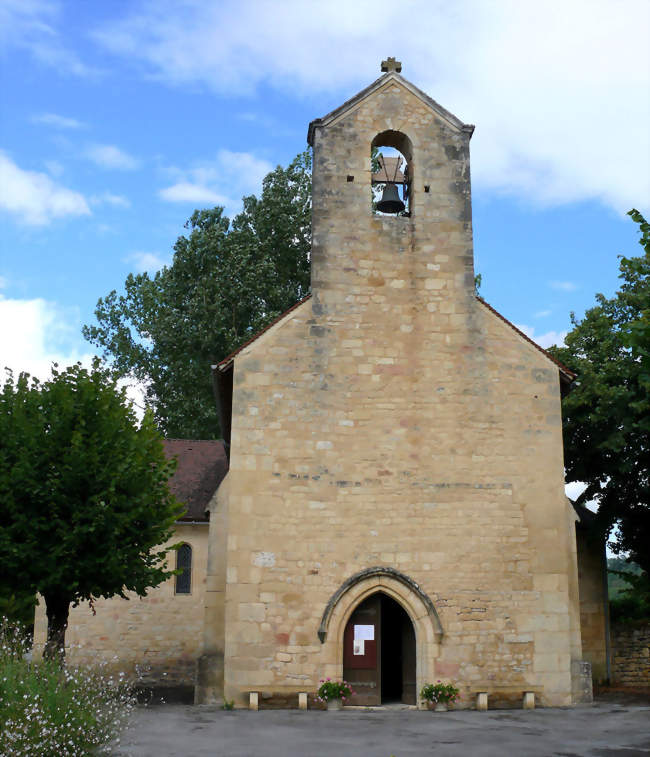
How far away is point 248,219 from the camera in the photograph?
32.8 metres

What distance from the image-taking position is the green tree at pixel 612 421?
19.8 m

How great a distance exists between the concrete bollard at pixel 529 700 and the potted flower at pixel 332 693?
10.4 feet

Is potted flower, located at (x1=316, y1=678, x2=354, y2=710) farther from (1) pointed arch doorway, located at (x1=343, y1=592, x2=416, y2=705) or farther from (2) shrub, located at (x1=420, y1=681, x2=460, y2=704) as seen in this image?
(2) shrub, located at (x1=420, y1=681, x2=460, y2=704)

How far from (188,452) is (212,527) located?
8.59 metres

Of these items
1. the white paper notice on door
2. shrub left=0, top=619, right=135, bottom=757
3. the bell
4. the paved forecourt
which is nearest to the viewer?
shrub left=0, top=619, right=135, bottom=757

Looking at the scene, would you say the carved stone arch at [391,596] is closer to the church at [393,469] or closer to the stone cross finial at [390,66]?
the church at [393,469]

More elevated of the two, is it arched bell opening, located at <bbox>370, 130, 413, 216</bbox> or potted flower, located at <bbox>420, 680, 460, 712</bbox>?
arched bell opening, located at <bbox>370, 130, 413, 216</bbox>

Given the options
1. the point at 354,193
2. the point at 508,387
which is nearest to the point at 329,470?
the point at 508,387

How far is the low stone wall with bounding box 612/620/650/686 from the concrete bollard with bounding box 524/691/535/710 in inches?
263

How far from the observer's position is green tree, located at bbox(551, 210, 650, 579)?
19.8 metres

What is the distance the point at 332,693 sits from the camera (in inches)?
579

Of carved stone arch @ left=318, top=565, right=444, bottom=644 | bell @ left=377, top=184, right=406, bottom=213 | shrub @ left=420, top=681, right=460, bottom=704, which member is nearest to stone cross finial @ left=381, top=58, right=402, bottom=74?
bell @ left=377, top=184, right=406, bottom=213

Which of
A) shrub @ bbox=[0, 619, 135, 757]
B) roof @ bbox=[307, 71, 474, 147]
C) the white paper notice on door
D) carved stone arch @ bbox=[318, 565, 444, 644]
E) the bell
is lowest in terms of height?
shrub @ bbox=[0, 619, 135, 757]

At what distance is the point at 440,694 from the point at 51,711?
8143 millimetres
